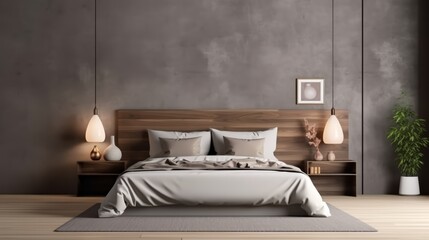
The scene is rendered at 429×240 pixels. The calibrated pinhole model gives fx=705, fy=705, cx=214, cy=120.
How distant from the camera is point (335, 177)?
9156 mm

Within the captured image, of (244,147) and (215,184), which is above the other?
(244,147)

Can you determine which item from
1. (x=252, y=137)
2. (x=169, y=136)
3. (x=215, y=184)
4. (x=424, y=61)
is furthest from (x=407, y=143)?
(x=215, y=184)

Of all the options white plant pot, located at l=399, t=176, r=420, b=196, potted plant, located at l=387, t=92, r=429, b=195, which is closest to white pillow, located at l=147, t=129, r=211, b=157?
potted plant, located at l=387, t=92, r=429, b=195

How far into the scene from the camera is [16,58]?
9.12 m

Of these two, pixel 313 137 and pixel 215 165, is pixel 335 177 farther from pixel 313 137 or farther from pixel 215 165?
pixel 215 165

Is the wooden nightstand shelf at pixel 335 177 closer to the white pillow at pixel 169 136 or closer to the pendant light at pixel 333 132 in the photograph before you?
the pendant light at pixel 333 132

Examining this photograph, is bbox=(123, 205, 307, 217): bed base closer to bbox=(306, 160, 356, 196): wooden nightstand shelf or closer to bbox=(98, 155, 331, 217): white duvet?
bbox=(98, 155, 331, 217): white duvet

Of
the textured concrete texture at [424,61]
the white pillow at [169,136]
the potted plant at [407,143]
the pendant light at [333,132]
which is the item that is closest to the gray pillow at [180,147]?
the white pillow at [169,136]

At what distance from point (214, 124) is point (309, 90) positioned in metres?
1.32

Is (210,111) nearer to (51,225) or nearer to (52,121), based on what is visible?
(52,121)

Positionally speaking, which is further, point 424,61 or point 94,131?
point 424,61

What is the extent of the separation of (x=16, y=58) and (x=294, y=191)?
4261 millimetres

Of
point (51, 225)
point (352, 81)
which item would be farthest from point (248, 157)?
point (51, 225)

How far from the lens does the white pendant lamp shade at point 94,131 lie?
8875 mm
